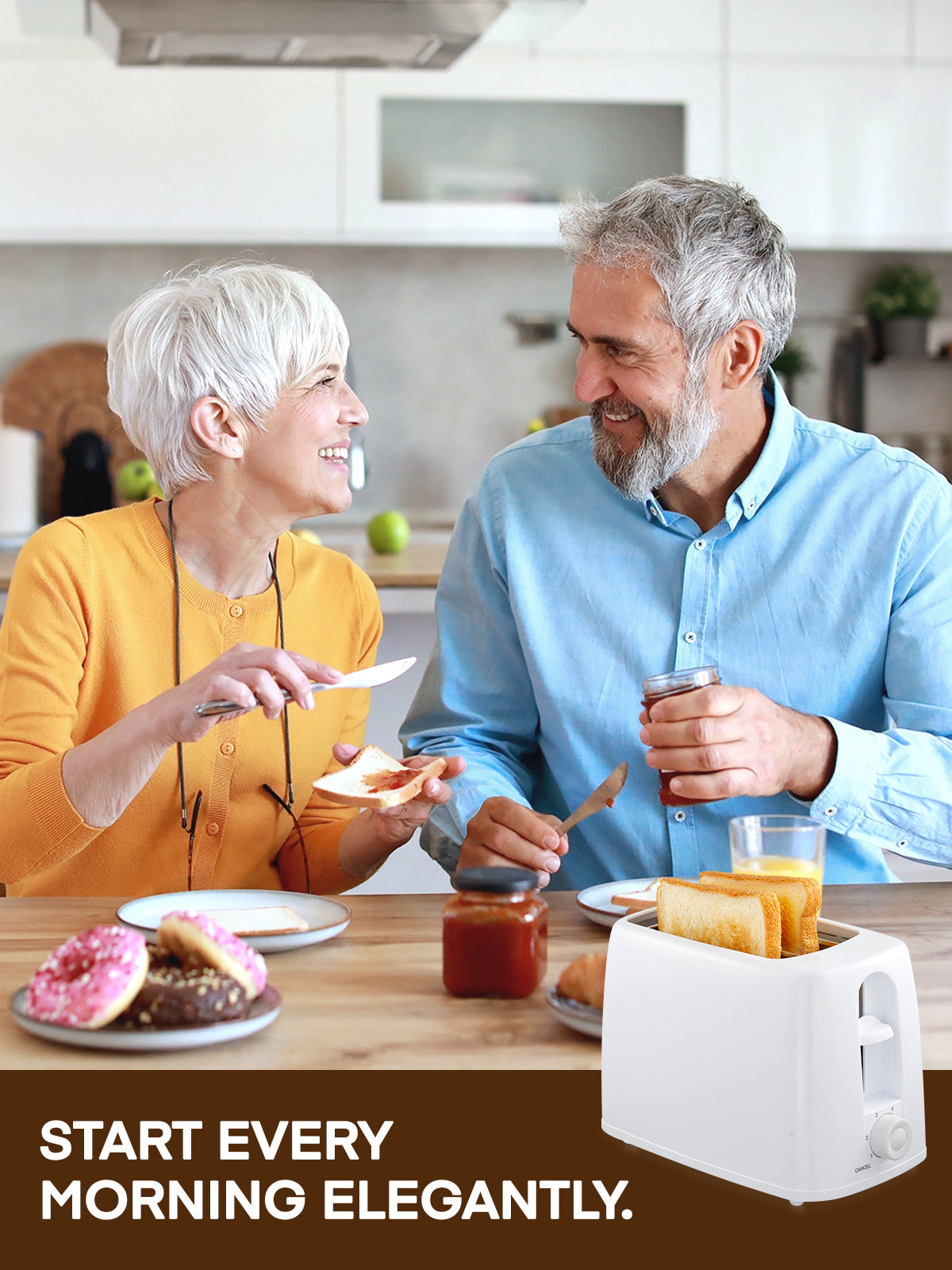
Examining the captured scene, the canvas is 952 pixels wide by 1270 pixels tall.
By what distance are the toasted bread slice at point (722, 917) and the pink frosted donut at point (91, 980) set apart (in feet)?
1.12

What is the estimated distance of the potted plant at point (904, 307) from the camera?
4277 millimetres

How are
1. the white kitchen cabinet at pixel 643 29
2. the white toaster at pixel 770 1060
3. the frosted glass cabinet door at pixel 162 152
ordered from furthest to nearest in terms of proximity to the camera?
the white kitchen cabinet at pixel 643 29, the frosted glass cabinet door at pixel 162 152, the white toaster at pixel 770 1060

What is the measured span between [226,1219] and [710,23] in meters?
3.86

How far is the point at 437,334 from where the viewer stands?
441cm

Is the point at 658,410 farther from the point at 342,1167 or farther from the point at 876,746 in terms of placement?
the point at 342,1167

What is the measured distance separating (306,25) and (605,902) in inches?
90.2

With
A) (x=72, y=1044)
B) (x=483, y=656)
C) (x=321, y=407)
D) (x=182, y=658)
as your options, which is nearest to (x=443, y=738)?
(x=483, y=656)

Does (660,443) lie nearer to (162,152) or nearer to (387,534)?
(387,534)

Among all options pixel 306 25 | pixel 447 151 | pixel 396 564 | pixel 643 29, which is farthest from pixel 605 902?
pixel 643 29

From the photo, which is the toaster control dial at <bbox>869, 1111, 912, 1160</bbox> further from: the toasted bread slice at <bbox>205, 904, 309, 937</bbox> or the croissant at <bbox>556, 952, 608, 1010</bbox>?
the toasted bread slice at <bbox>205, 904, 309, 937</bbox>

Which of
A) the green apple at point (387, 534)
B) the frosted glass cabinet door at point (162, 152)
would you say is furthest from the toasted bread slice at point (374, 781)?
the frosted glass cabinet door at point (162, 152)

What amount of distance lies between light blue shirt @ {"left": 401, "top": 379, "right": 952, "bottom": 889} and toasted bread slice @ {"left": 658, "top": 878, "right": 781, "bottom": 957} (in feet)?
1.93

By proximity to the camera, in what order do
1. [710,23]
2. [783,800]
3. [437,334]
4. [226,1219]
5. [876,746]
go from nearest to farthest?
[226,1219] < [876,746] < [783,800] < [710,23] < [437,334]

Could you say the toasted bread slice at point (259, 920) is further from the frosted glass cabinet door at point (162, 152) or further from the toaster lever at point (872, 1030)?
the frosted glass cabinet door at point (162, 152)
